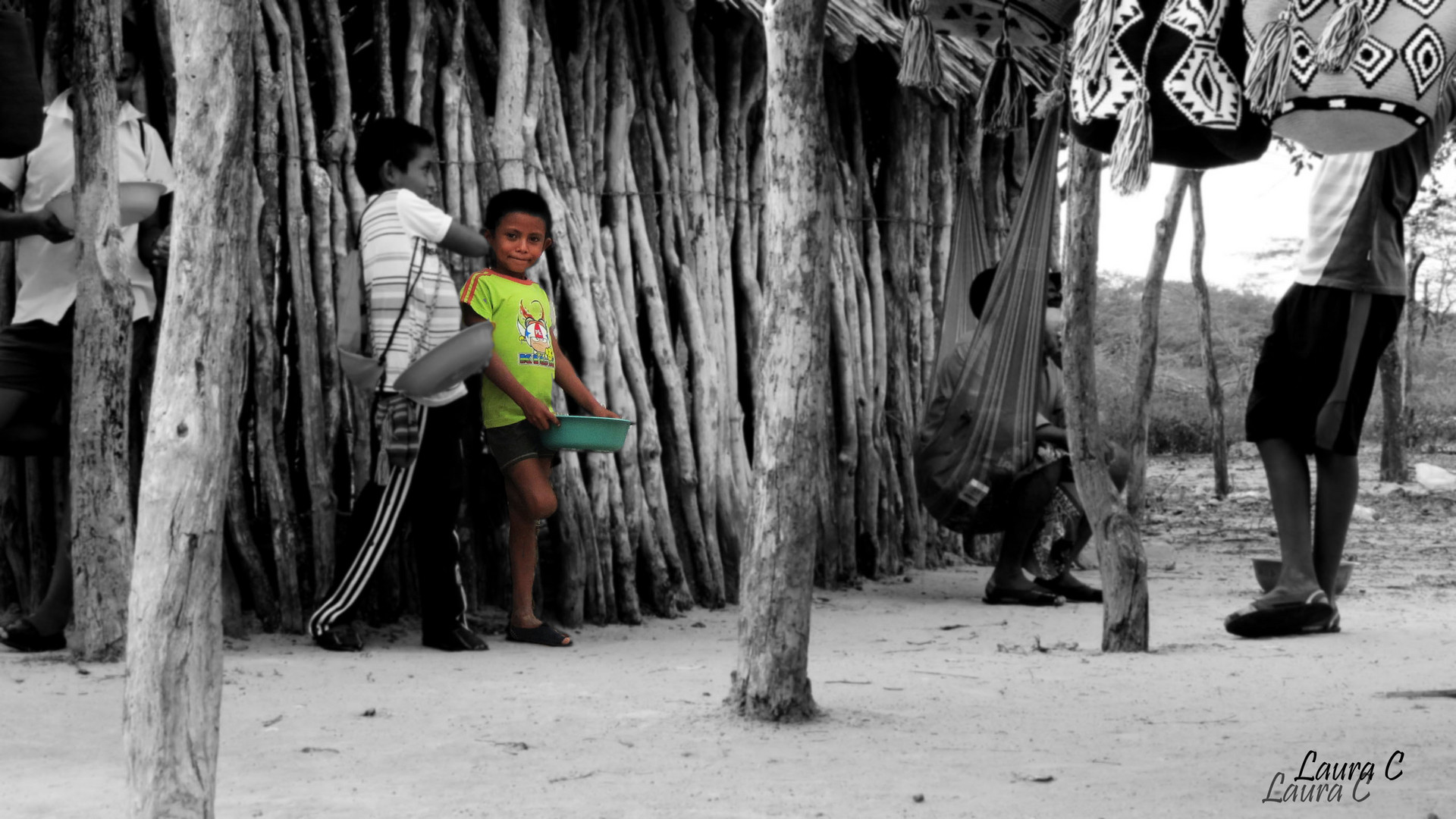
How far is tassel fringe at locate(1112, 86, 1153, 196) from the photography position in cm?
272

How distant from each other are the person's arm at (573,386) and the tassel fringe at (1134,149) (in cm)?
237

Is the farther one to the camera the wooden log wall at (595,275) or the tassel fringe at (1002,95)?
the wooden log wall at (595,275)

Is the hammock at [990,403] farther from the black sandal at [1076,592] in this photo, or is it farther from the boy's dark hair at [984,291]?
the black sandal at [1076,592]

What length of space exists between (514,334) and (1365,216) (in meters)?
2.51

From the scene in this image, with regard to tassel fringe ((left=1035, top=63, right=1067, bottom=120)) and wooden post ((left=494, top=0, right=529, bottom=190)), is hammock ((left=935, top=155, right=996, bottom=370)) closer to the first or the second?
tassel fringe ((left=1035, top=63, right=1067, bottom=120))

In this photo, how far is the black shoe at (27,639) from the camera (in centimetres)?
421

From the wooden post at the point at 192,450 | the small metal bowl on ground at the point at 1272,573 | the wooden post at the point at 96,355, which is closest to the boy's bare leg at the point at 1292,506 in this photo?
the small metal bowl on ground at the point at 1272,573

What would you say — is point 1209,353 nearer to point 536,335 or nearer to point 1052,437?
point 1052,437

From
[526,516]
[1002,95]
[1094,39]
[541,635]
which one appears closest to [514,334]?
[526,516]

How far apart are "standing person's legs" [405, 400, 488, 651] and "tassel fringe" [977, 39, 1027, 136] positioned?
1.86m

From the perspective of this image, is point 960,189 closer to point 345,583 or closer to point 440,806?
point 345,583

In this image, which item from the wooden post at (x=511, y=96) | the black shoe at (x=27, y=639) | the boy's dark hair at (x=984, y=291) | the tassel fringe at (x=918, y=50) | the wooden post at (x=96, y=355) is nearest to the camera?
the tassel fringe at (x=918, y=50)

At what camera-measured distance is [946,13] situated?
359cm

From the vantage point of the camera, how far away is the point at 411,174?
462 cm
